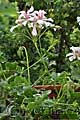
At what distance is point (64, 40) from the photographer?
2.37 m

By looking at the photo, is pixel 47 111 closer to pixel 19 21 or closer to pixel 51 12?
pixel 19 21

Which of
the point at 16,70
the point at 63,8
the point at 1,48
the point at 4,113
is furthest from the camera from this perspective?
the point at 63,8

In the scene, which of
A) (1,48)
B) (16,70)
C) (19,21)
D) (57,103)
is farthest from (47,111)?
(1,48)

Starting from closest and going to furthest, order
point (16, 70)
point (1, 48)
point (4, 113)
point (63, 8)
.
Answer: point (4, 113)
point (16, 70)
point (1, 48)
point (63, 8)

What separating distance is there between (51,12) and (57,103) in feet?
4.08

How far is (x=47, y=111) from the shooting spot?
116cm

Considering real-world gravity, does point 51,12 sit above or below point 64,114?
above

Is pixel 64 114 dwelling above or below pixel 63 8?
below

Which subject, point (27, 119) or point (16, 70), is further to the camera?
point (16, 70)

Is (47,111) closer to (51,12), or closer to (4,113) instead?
(4,113)

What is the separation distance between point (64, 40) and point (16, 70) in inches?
38.1

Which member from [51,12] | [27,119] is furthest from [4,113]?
[51,12]

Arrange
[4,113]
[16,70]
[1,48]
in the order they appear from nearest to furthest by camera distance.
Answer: [4,113]
[16,70]
[1,48]

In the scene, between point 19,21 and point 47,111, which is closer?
point 47,111
